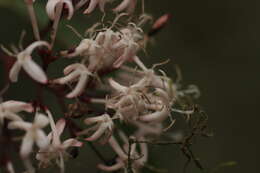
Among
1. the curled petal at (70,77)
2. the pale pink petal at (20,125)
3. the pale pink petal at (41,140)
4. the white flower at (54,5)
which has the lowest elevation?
the pale pink petal at (41,140)

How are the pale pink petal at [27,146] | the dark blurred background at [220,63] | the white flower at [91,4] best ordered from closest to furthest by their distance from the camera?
the pale pink petal at [27,146] → the white flower at [91,4] → the dark blurred background at [220,63]

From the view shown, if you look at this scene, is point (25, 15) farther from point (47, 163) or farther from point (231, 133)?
point (231, 133)

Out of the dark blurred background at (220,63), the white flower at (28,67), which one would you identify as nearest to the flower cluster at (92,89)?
the white flower at (28,67)

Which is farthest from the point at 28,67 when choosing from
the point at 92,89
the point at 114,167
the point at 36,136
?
the point at 114,167

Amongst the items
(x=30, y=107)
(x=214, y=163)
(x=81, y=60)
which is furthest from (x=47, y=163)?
(x=214, y=163)

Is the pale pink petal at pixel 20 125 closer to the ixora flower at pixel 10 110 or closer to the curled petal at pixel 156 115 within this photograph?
the ixora flower at pixel 10 110

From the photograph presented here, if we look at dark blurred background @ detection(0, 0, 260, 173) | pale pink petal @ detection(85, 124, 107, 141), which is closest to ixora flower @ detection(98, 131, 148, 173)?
pale pink petal @ detection(85, 124, 107, 141)
